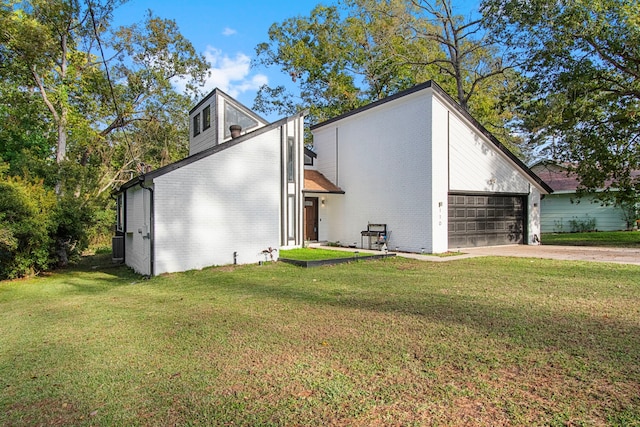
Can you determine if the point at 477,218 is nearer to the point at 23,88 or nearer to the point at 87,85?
the point at 87,85

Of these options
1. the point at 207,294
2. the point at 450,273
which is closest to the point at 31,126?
the point at 207,294

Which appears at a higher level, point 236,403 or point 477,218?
point 477,218

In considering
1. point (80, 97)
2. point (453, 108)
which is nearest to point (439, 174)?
point (453, 108)

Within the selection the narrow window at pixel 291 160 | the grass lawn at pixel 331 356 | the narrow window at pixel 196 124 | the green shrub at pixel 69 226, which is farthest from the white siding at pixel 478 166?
the green shrub at pixel 69 226

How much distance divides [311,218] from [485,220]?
285 inches

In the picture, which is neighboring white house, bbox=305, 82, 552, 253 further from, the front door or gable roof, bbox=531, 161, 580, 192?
gable roof, bbox=531, 161, 580, 192

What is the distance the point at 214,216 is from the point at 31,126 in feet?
44.3

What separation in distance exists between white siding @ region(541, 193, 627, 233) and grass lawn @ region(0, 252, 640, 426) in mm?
18300

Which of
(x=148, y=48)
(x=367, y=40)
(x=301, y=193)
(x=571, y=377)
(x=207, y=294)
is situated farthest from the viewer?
(x=367, y=40)

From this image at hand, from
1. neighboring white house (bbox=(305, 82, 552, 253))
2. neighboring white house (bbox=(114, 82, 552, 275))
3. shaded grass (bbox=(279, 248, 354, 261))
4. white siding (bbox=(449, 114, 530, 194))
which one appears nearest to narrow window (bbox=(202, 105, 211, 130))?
neighboring white house (bbox=(114, 82, 552, 275))

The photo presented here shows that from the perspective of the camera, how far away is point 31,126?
18.3 meters

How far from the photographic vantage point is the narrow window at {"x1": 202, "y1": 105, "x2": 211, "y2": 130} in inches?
636

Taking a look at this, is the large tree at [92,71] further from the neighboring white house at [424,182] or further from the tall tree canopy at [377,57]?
the neighboring white house at [424,182]

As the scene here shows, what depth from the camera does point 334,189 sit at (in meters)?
17.0
